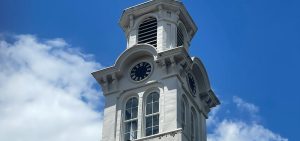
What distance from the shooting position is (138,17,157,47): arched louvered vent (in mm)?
56312

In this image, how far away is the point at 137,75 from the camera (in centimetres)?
5406

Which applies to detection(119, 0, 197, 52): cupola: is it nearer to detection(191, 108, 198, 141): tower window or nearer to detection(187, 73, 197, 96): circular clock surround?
detection(187, 73, 197, 96): circular clock surround

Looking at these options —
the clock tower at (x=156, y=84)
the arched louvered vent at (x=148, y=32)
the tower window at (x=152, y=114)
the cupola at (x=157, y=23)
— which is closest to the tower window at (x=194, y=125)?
the clock tower at (x=156, y=84)

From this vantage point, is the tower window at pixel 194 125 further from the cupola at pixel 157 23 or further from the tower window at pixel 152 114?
the cupola at pixel 157 23

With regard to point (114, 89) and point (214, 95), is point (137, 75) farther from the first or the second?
point (214, 95)

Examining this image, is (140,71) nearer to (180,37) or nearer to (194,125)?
(194,125)

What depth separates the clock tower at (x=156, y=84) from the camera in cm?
5050

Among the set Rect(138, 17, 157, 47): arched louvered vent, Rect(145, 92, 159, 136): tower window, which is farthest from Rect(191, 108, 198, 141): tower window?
Rect(138, 17, 157, 47): arched louvered vent

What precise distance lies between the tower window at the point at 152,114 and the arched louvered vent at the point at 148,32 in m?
5.47

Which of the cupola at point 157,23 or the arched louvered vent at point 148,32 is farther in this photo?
the arched louvered vent at point 148,32

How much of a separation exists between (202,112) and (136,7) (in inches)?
435

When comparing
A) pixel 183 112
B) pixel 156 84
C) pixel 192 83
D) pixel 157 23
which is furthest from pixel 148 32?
pixel 183 112

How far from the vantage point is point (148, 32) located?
187 ft

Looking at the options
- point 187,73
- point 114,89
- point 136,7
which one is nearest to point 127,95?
point 114,89
